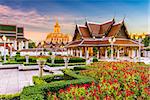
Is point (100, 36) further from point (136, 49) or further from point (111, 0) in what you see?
point (111, 0)

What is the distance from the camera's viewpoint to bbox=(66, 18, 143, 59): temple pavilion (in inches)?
688

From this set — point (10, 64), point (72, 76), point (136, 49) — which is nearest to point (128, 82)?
point (72, 76)

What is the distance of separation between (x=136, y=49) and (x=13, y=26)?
1782 cm

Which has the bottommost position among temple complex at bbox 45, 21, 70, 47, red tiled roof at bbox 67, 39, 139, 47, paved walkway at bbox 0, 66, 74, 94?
paved walkway at bbox 0, 66, 74, 94

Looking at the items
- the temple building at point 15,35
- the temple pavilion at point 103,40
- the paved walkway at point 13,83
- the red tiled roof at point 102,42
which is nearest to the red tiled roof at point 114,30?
the temple pavilion at point 103,40

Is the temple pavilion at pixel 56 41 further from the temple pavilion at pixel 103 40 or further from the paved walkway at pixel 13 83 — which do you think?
the paved walkway at pixel 13 83

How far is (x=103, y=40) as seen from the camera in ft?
58.4

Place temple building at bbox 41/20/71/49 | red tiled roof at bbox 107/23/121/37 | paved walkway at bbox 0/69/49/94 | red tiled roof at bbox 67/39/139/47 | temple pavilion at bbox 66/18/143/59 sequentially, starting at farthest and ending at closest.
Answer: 1. temple building at bbox 41/20/71/49
2. red tiled roof at bbox 107/23/121/37
3. temple pavilion at bbox 66/18/143/59
4. red tiled roof at bbox 67/39/139/47
5. paved walkway at bbox 0/69/49/94

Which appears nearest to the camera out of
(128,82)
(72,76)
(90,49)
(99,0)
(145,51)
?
(128,82)

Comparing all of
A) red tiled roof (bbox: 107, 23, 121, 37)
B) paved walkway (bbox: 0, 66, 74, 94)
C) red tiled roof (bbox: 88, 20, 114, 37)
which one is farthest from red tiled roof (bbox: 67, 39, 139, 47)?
paved walkway (bbox: 0, 66, 74, 94)

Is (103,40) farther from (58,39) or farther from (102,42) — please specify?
(58,39)

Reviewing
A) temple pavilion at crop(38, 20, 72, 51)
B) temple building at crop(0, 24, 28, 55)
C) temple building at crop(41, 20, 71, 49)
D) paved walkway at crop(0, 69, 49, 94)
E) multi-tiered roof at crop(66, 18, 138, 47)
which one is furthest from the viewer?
temple pavilion at crop(38, 20, 72, 51)

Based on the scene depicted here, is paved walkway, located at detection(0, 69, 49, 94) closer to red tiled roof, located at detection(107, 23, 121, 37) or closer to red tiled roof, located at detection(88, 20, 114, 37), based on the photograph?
red tiled roof, located at detection(107, 23, 121, 37)

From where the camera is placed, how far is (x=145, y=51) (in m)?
23.5
